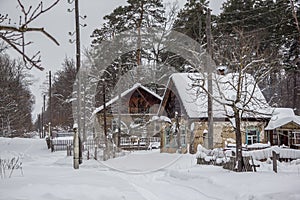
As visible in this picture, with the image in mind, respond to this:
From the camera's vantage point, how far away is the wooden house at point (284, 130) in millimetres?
21406

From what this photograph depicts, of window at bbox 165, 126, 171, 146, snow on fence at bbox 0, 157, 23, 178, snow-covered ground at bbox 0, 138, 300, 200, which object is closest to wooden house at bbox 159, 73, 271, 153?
window at bbox 165, 126, 171, 146

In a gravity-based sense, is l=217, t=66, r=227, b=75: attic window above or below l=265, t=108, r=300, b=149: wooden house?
above

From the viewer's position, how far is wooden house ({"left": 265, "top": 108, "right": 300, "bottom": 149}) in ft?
70.2

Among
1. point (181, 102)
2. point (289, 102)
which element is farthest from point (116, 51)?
point (289, 102)

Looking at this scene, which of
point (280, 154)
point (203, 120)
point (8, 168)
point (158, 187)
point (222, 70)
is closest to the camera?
point (158, 187)

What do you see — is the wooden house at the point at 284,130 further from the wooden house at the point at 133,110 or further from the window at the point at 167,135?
the wooden house at the point at 133,110

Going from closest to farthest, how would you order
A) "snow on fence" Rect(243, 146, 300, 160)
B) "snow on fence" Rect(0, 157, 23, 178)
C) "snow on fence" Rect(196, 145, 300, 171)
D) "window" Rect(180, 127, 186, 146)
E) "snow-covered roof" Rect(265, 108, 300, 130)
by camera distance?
"snow on fence" Rect(0, 157, 23, 178), "snow on fence" Rect(196, 145, 300, 171), "snow on fence" Rect(243, 146, 300, 160), "snow-covered roof" Rect(265, 108, 300, 130), "window" Rect(180, 127, 186, 146)

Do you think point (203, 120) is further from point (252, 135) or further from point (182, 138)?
point (252, 135)

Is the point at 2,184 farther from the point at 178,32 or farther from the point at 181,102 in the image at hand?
the point at 178,32

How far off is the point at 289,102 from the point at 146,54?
51.2 feet

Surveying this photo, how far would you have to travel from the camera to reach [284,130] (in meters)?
21.9

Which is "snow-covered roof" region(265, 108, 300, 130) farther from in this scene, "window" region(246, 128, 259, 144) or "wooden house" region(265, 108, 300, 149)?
"window" region(246, 128, 259, 144)

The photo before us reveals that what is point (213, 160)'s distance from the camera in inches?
613

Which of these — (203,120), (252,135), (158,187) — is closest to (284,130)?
(252,135)
